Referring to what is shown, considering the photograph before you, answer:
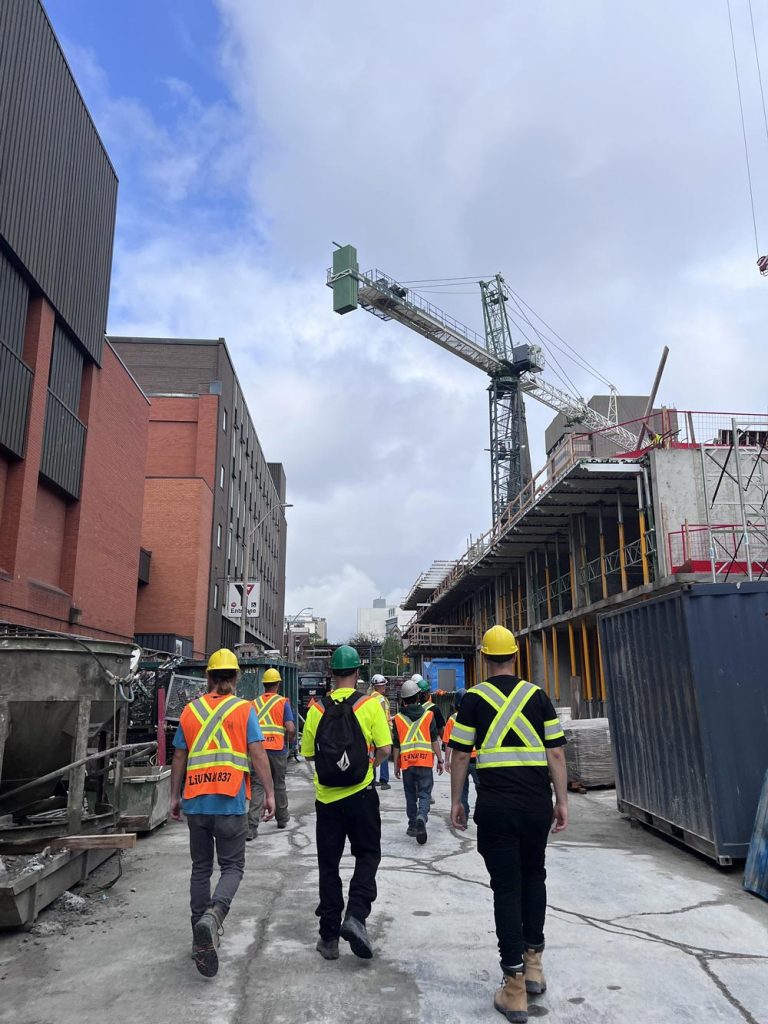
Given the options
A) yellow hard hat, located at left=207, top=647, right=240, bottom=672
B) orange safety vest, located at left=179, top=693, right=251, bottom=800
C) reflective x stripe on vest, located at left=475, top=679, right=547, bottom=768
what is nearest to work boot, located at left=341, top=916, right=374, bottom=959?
orange safety vest, located at left=179, top=693, right=251, bottom=800

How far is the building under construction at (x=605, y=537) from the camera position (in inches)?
686

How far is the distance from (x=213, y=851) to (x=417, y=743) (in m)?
4.60

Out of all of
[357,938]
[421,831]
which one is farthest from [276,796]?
[357,938]

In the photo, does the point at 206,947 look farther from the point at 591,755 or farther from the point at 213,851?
the point at 591,755

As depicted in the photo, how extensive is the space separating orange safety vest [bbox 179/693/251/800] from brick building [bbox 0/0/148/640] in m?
13.8

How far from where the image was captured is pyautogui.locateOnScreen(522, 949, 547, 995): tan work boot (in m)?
3.98

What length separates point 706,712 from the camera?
7008 millimetres

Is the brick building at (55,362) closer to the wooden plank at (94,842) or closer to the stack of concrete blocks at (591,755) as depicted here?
the stack of concrete blocks at (591,755)

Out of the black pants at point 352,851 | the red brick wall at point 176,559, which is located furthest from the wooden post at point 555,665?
the black pants at point 352,851

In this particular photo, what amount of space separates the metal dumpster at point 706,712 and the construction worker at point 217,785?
429 centimetres

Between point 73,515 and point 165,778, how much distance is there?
1412 centimetres

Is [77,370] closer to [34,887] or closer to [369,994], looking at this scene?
[34,887]

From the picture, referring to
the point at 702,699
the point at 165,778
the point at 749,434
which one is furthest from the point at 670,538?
the point at 165,778

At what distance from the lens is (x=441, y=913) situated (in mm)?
5516
